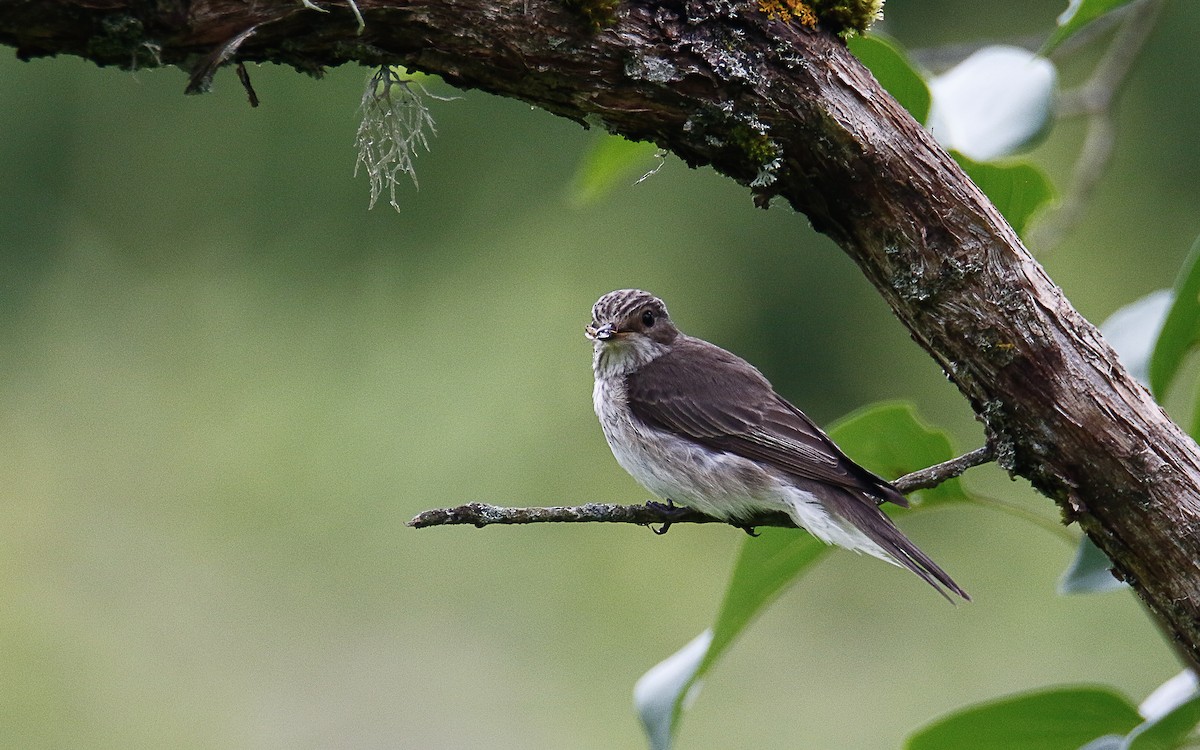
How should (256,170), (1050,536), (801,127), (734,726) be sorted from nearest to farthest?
1. (801,127)
2. (256,170)
3. (734,726)
4. (1050,536)

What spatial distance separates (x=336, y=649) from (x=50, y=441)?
1.70m

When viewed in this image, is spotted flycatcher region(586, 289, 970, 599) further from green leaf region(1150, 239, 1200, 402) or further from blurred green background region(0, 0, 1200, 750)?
blurred green background region(0, 0, 1200, 750)

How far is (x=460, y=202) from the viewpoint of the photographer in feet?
18.2

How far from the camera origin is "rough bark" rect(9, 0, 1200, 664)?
1.74 meters

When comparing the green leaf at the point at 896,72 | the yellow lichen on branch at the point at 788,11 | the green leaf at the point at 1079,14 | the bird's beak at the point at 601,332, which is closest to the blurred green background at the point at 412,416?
the bird's beak at the point at 601,332

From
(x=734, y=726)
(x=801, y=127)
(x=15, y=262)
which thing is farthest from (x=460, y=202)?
(x=801, y=127)

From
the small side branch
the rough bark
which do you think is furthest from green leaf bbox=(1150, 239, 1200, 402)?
the small side branch

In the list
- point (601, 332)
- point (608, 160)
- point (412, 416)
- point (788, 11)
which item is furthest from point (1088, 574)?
point (412, 416)

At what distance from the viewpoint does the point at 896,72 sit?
2.33 meters

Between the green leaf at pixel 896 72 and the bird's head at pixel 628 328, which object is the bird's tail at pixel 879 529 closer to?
the green leaf at pixel 896 72

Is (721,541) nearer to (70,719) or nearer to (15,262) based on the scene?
(70,719)

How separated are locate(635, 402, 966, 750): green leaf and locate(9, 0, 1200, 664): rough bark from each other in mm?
464

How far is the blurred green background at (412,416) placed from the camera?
17.5 ft

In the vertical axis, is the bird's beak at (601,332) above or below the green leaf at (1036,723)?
above
